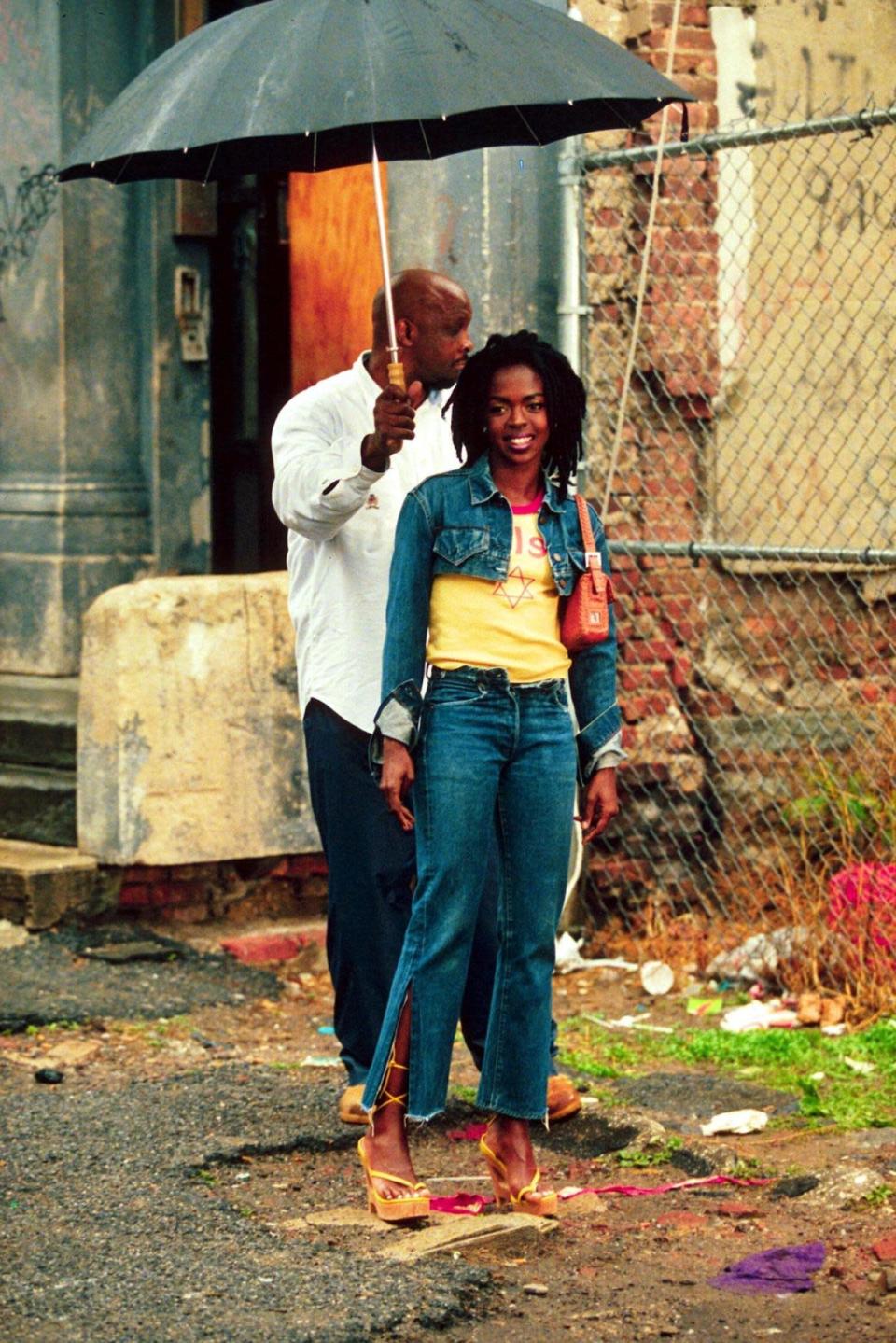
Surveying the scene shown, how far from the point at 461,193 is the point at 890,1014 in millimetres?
3033

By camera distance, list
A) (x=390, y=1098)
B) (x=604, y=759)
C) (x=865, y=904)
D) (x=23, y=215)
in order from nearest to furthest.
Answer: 1. (x=390, y=1098)
2. (x=604, y=759)
3. (x=865, y=904)
4. (x=23, y=215)

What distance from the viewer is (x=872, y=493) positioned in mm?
7766

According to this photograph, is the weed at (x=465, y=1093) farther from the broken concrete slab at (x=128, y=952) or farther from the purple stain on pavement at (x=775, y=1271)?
the broken concrete slab at (x=128, y=952)

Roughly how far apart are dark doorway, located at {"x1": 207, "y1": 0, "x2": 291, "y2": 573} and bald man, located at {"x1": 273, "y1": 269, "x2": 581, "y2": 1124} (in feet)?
10.6

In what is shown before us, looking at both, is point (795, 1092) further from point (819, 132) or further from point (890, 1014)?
point (819, 132)

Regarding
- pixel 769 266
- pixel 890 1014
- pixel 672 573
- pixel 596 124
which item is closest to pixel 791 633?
pixel 672 573

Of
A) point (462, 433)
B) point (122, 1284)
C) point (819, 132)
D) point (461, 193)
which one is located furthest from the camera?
point (461, 193)

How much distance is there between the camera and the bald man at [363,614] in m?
4.98

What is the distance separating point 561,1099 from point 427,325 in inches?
76.3

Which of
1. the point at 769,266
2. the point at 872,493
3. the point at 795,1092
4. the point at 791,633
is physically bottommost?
the point at 795,1092

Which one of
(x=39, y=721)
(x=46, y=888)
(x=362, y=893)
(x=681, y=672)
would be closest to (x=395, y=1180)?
(x=362, y=893)

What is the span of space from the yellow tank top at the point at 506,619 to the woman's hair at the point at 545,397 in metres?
0.20

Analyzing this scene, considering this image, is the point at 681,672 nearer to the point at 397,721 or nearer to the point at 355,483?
the point at 355,483

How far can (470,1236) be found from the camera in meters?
4.27
